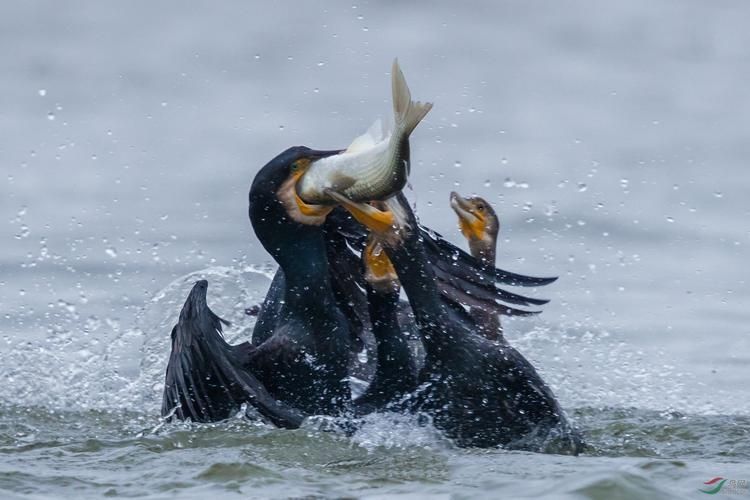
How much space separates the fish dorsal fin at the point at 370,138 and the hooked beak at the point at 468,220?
64.0 inches

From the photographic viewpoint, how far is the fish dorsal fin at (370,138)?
6945 millimetres

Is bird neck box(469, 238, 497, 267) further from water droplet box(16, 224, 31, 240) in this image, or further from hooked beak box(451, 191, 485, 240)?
water droplet box(16, 224, 31, 240)

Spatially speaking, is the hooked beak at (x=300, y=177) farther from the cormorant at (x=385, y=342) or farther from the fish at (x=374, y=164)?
the cormorant at (x=385, y=342)

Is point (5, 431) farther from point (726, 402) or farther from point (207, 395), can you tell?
point (726, 402)

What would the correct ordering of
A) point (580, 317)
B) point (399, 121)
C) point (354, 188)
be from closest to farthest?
1. point (399, 121)
2. point (354, 188)
3. point (580, 317)

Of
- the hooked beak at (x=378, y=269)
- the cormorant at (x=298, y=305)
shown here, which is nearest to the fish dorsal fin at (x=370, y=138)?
the cormorant at (x=298, y=305)

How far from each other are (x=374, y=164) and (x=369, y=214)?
0.29 m

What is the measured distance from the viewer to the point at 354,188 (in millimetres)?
7031

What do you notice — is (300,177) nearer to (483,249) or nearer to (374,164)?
(374,164)

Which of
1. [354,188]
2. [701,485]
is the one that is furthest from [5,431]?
[701,485]

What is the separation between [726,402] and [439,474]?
376cm

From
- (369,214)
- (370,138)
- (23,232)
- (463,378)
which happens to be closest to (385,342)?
(463,378)

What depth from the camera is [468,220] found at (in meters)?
8.64

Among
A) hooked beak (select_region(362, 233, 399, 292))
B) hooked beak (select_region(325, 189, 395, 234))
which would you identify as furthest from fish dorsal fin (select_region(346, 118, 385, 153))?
hooked beak (select_region(362, 233, 399, 292))
